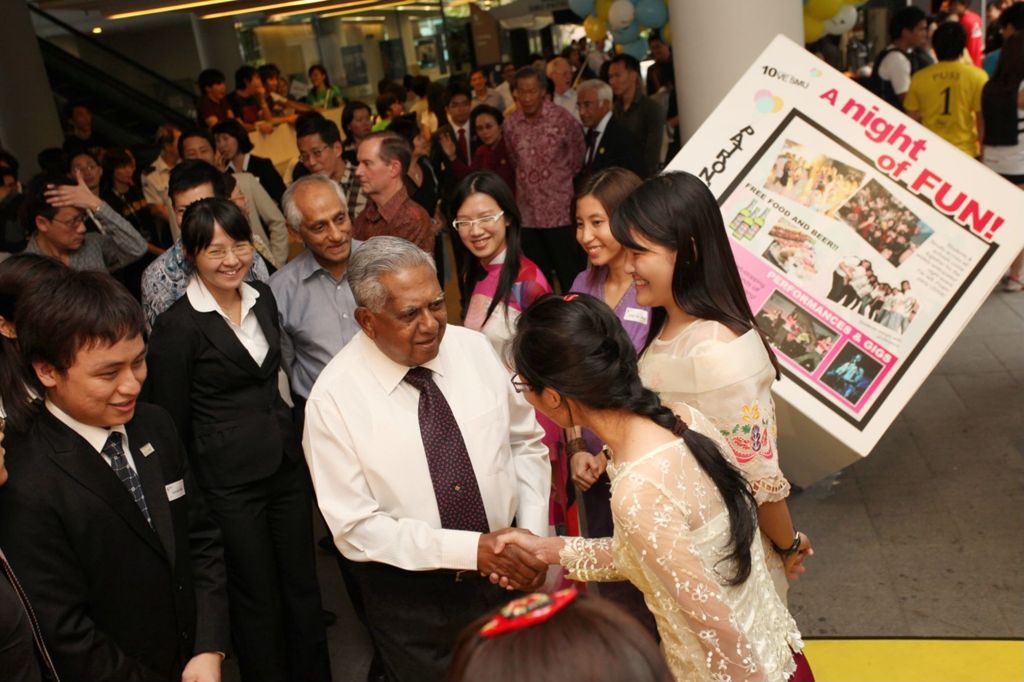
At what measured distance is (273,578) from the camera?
334 centimetres

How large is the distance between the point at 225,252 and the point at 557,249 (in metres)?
3.84

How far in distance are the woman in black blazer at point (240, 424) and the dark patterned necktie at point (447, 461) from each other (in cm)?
89

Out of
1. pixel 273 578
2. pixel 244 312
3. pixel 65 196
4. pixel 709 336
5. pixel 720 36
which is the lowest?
pixel 273 578

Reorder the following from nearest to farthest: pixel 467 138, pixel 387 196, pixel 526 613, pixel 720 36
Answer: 1. pixel 526 613
2. pixel 387 196
3. pixel 720 36
4. pixel 467 138

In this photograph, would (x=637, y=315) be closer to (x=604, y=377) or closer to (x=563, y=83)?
(x=604, y=377)

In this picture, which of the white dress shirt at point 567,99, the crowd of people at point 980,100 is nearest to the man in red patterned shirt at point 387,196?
the crowd of people at point 980,100

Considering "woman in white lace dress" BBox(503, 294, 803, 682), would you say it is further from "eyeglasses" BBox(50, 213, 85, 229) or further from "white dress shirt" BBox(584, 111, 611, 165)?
"white dress shirt" BBox(584, 111, 611, 165)

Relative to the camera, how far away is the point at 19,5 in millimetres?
11023

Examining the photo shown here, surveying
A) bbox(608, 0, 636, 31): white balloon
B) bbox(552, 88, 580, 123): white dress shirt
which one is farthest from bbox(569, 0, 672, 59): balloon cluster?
bbox(552, 88, 580, 123): white dress shirt

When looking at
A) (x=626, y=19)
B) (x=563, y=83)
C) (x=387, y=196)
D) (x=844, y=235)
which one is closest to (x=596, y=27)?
(x=563, y=83)

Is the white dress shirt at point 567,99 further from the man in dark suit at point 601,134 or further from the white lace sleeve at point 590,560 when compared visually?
the white lace sleeve at point 590,560

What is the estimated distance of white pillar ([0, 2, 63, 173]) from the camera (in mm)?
10914

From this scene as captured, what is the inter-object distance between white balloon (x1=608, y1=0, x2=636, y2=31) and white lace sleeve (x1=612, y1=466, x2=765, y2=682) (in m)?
7.26

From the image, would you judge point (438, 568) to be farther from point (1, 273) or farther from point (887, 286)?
point (887, 286)
